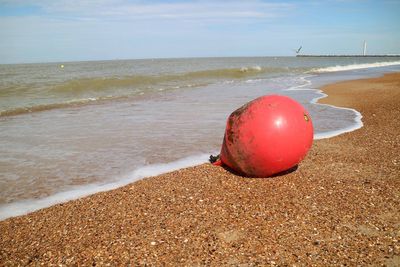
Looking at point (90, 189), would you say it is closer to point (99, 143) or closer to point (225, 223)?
point (225, 223)

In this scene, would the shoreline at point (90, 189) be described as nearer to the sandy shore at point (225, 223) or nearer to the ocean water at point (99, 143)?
the ocean water at point (99, 143)

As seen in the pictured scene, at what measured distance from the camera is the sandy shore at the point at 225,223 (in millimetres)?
3328

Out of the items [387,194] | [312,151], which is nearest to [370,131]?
[312,151]

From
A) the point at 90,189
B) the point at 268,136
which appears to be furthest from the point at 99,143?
the point at 268,136

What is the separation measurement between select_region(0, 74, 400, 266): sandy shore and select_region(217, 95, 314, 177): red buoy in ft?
0.97

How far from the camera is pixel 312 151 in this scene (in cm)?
670

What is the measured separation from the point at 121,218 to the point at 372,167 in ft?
12.7

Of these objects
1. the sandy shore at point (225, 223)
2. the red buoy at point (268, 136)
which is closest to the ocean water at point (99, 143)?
the sandy shore at point (225, 223)

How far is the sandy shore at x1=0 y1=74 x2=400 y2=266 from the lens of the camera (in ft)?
A: 10.9

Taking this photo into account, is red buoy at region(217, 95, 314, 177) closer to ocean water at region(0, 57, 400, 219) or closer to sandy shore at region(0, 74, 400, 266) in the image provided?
Answer: sandy shore at region(0, 74, 400, 266)

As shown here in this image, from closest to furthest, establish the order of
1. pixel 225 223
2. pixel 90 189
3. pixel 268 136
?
pixel 225 223 → pixel 268 136 → pixel 90 189

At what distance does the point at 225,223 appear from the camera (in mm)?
3936

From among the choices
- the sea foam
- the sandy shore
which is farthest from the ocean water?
the sandy shore

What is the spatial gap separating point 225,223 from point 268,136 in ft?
4.58
